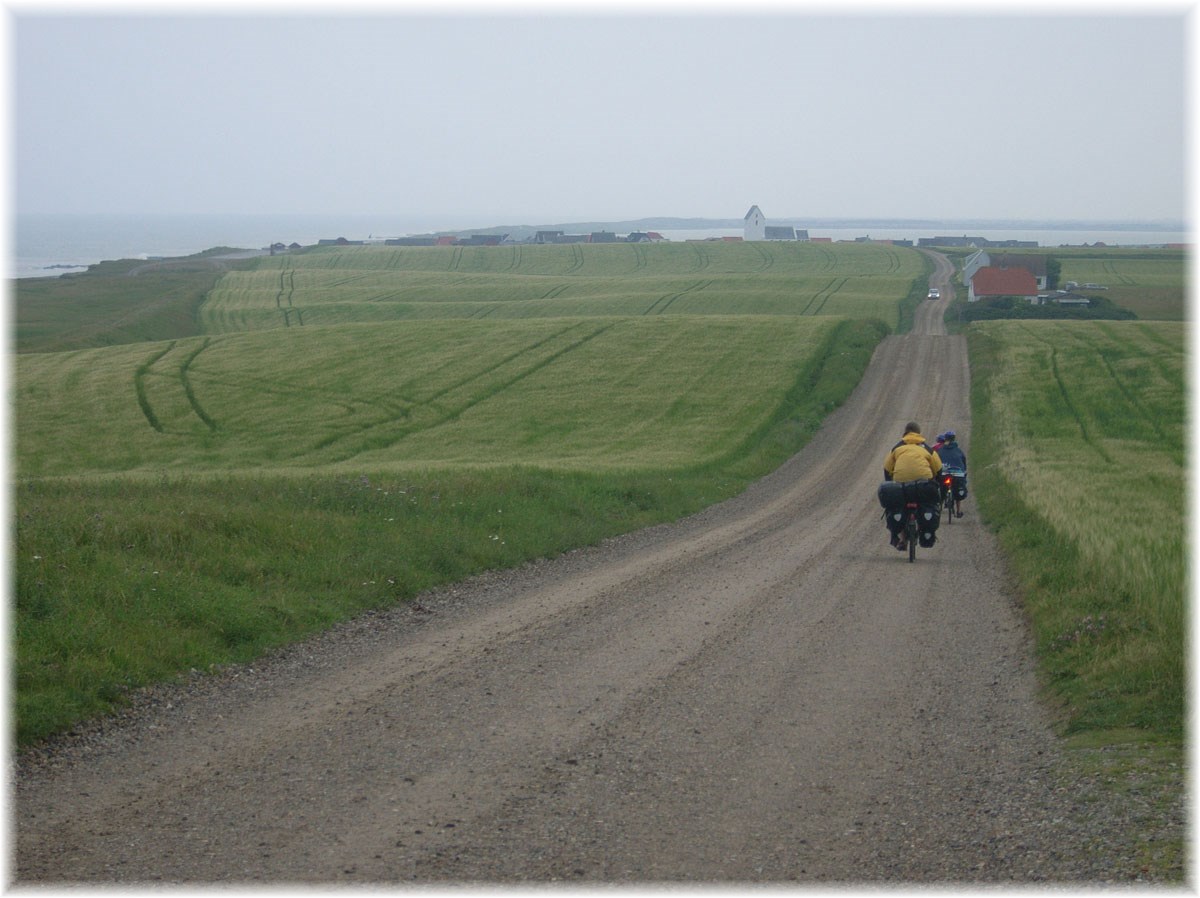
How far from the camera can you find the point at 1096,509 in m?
18.2

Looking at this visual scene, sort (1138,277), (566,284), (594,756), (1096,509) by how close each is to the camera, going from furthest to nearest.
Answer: (1138,277), (566,284), (1096,509), (594,756)

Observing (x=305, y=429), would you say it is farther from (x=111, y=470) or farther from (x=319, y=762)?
(x=319, y=762)

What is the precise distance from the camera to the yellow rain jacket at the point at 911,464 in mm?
16688

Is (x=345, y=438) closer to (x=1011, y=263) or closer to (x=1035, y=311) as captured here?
(x=1035, y=311)

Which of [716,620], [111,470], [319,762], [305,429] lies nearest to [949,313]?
[305,429]

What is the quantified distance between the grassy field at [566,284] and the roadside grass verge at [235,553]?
59.2 meters

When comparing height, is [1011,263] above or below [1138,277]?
above

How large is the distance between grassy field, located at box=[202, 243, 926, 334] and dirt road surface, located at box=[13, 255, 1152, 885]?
2613 inches

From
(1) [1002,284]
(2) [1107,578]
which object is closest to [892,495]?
(2) [1107,578]

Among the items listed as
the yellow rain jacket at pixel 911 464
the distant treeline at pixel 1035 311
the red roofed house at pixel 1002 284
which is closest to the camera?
the yellow rain jacket at pixel 911 464

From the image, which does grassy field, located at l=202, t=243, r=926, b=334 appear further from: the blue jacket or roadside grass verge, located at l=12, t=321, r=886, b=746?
roadside grass verge, located at l=12, t=321, r=886, b=746

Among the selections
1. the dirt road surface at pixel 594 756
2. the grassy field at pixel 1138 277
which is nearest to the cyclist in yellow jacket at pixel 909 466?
the dirt road surface at pixel 594 756

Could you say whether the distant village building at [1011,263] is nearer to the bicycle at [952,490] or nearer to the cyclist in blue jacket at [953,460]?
the cyclist in blue jacket at [953,460]

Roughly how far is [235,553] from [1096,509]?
524 inches
